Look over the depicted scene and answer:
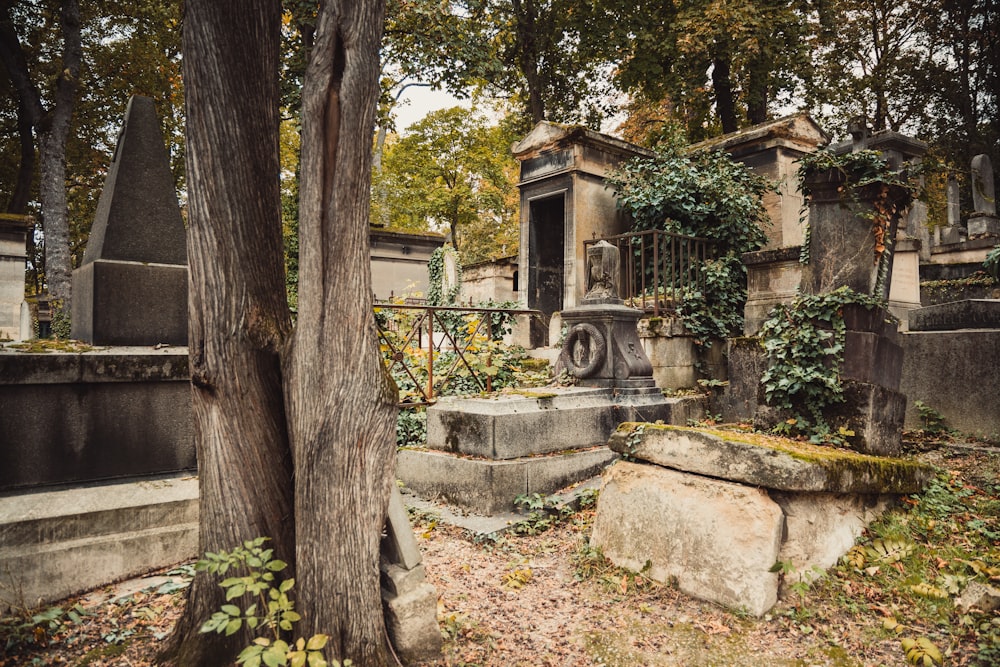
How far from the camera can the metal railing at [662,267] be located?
7.72 m

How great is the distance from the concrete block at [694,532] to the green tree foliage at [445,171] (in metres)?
21.0

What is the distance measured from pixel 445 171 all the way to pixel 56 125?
14786 mm

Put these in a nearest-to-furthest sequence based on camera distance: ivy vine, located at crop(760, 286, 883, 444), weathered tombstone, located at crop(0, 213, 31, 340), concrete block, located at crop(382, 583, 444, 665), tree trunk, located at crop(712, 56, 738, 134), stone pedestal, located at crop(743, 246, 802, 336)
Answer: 1. concrete block, located at crop(382, 583, 444, 665)
2. ivy vine, located at crop(760, 286, 883, 444)
3. stone pedestal, located at crop(743, 246, 802, 336)
4. weathered tombstone, located at crop(0, 213, 31, 340)
5. tree trunk, located at crop(712, 56, 738, 134)

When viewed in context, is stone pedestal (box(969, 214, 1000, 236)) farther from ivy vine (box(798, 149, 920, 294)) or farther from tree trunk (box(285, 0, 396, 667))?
tree trunk (box(285, 0, 396, 667))

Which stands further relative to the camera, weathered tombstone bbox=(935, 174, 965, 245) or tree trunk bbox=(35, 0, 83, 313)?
weathered tombstone bbox=(935, 174, 965, 245)

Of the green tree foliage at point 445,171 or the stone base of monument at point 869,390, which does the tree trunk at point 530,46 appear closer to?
the green tree foliage at point 445,171

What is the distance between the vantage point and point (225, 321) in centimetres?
242

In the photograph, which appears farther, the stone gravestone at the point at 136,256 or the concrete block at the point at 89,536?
the stone gravestone at the point at 136,256

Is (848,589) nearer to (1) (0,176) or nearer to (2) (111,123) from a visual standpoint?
(2) (111,123)

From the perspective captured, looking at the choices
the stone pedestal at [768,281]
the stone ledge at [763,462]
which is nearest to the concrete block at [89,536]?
the stone ledge at [763,462]

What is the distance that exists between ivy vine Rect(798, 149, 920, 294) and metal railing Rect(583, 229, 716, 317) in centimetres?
258

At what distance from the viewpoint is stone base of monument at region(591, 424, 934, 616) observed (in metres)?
3.05

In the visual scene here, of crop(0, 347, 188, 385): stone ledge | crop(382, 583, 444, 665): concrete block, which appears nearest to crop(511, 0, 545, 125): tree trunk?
crop(0, 347, 188, 385): stone ledge

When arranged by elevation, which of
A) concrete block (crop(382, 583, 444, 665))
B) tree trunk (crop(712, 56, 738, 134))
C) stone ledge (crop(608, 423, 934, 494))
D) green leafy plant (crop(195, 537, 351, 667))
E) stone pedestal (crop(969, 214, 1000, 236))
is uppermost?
tree trunk (crop(712, 56, 738, 134))
